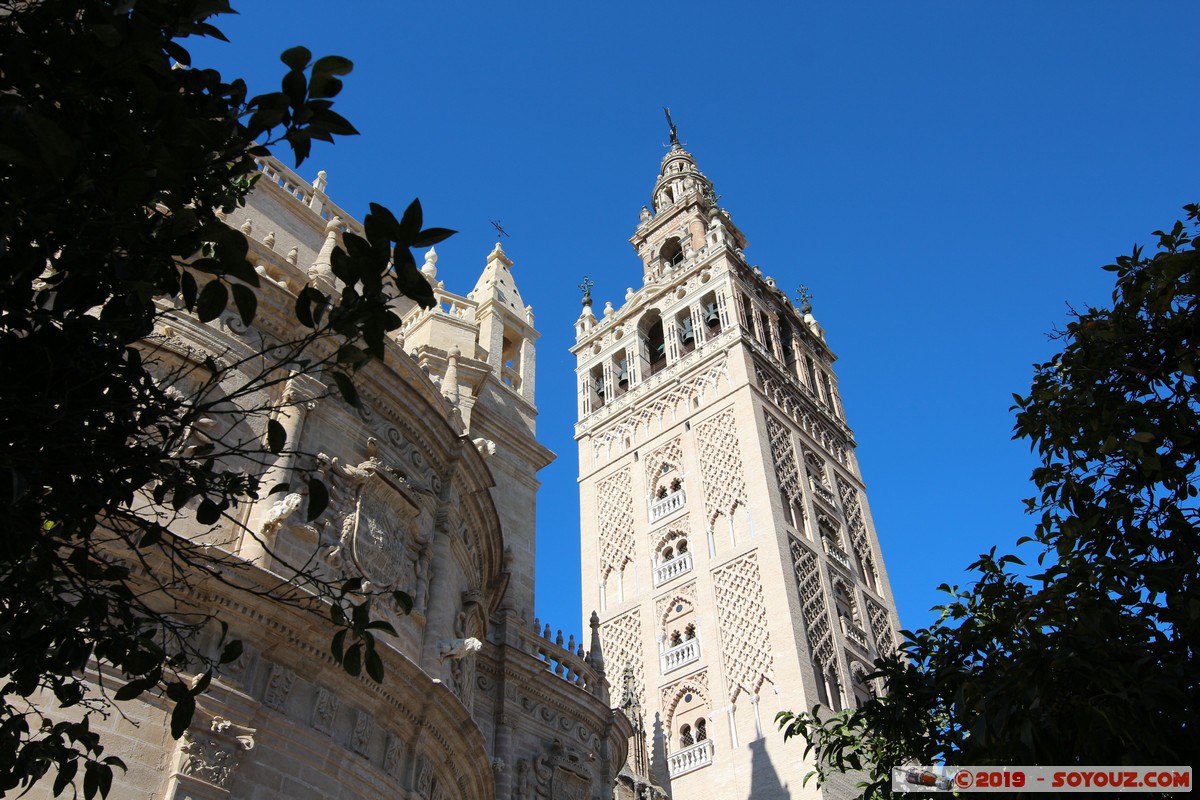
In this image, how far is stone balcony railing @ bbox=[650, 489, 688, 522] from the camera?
31.8 m

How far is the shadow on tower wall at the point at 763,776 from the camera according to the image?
23547mm

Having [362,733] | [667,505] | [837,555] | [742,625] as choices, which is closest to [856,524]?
[837,555]

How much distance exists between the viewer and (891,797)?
7992 mm

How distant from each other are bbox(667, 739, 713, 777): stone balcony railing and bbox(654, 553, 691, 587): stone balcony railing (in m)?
5.57

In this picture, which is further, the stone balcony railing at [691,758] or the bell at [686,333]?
the bell at [686,333]

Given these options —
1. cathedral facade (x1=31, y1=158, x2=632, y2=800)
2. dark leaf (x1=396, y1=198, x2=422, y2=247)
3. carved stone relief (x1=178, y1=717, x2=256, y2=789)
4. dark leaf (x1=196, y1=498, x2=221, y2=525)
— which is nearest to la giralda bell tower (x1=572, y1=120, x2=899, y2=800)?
cathedral facade (x1=31, y1=158, x2=632, y2=800)

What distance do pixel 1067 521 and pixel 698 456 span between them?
25579 millimetres

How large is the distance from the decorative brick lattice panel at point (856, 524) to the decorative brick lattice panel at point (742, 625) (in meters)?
6.17

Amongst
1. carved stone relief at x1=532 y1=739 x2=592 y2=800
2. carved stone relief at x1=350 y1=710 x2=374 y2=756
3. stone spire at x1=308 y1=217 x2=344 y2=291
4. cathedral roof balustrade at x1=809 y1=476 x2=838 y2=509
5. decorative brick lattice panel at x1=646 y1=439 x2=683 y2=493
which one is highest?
decorative brick lattice panel at x1=646 y1=439 x2=683 y2=493

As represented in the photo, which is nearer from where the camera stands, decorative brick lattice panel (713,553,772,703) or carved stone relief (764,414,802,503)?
decorative brick lattice panel (713,553,772,703)

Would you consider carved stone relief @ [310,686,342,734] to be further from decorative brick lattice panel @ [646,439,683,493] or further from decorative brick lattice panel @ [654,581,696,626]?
decorative brick lattice panel @ [646,439,683,493]

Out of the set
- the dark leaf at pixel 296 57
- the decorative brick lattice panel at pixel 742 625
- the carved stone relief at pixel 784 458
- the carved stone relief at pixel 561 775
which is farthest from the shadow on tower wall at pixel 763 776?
the dark leaf at pixel 296 57

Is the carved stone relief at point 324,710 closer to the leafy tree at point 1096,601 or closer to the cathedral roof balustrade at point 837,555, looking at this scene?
the leafy tree at point 1096,601

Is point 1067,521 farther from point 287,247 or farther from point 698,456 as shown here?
point 698,456
